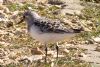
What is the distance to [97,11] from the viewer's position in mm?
13211

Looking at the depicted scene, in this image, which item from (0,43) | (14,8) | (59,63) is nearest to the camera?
(59,63)

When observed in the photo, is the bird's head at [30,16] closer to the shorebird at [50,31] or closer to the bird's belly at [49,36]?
the shorebird at [50,31]

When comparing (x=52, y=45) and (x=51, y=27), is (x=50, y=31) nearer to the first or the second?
(x=51, y=27)

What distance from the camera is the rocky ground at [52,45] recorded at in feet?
29.0

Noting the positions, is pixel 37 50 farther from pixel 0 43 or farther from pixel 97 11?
pixel 97 11

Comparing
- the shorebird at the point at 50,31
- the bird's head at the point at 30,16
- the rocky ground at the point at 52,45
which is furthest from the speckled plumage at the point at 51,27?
the rocky ground at the point at 52,45

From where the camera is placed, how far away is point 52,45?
33.0 feet

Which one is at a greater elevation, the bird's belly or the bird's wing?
the bird's wing

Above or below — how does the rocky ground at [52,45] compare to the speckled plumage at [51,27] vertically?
below

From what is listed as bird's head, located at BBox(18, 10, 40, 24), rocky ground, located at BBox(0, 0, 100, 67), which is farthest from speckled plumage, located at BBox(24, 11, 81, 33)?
rocky ground, located at BBox(0, 0, 100, 67)

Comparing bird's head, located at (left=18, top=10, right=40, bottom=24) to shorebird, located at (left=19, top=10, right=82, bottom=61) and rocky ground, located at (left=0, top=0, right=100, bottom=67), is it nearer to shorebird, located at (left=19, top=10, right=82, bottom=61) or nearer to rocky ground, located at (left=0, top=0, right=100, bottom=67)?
shorebird, located at (left=19, top=10, right=82, bottom=61)

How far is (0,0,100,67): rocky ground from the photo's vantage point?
8.85 meters

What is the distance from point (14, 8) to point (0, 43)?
9.84 ft

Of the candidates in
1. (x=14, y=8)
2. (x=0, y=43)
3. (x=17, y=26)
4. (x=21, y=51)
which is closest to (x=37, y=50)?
(x=21, y=51)
